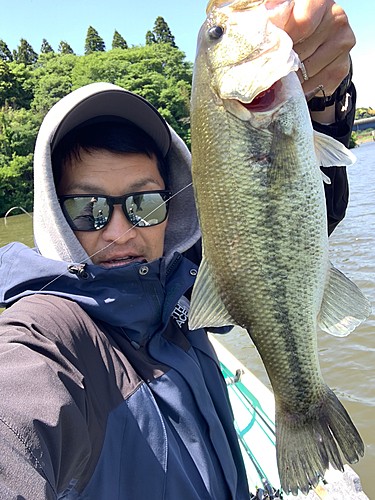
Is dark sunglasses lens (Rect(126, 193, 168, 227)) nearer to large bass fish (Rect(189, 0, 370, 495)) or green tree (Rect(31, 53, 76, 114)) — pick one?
large bass fish (Rect(189, 0, 370, 495))

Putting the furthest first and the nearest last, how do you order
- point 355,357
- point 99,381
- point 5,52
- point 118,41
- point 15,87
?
point 118,41
point 5,52
point 15,87
point 355,357
point 99,381

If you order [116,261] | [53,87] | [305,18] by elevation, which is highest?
[53,87]

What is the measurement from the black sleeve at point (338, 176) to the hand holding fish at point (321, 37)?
35 centimetres

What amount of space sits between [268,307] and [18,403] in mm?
927

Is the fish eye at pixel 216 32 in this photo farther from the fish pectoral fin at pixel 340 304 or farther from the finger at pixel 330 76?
the fish pectoral fin at pixel 340 304

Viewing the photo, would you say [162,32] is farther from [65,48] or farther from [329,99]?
[329,99]

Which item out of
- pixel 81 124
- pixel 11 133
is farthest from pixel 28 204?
pixel 81 124

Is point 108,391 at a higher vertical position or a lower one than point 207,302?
lower

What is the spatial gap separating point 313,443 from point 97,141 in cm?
161

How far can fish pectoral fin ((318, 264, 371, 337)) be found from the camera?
146 cm

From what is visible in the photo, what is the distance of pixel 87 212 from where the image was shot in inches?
64.6

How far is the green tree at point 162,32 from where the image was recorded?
67812 mm

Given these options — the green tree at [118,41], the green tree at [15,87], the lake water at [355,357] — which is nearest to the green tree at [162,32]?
the green tree at [118,41]

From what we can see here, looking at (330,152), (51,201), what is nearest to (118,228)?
(51,201)
